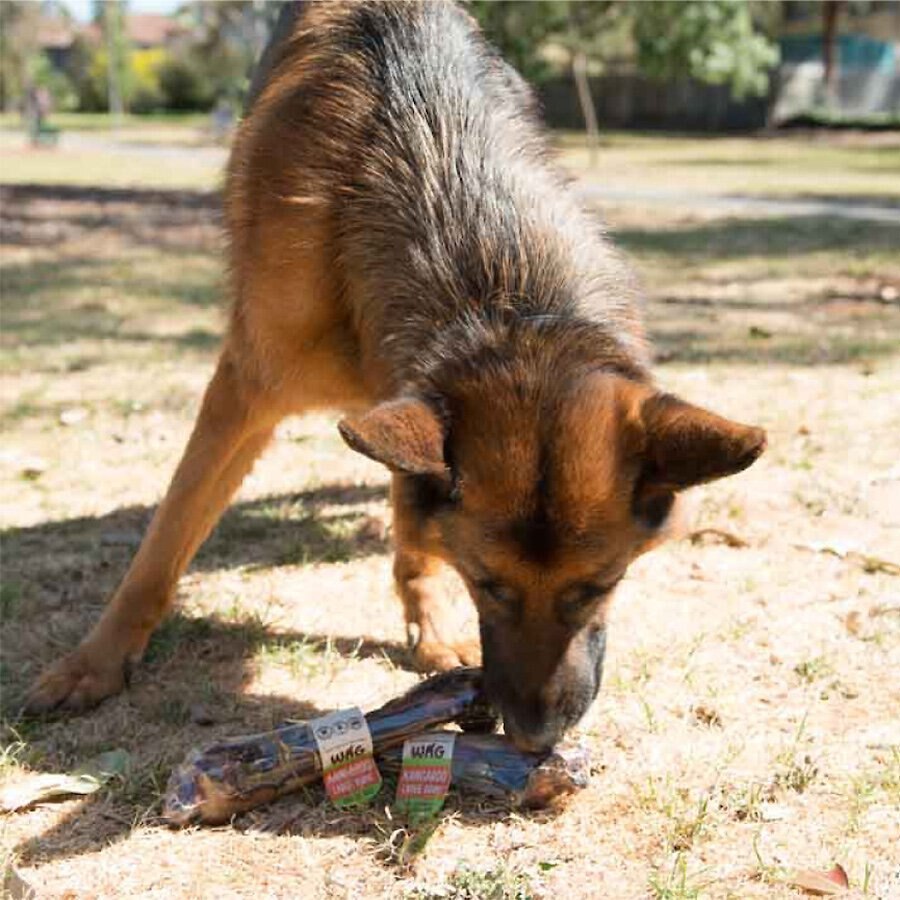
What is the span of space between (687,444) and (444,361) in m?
0.73

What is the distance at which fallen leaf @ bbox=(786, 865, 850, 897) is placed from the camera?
298cm

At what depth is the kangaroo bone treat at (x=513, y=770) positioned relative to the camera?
3322 millimetres

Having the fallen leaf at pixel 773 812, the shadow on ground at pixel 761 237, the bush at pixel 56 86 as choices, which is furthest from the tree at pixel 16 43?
the fallen leaf at pixel 773 812

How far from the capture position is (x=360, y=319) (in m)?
3.89

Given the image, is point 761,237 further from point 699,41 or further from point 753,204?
point 699,41

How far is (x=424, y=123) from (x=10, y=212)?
44.8 feet

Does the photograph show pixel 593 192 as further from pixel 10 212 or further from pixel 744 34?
pixel 744 34

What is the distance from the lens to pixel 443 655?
169 inches

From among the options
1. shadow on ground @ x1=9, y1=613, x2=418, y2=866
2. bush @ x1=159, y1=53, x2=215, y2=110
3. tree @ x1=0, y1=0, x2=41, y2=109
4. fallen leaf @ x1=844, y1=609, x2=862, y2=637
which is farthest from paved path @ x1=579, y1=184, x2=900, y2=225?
tree @ x1=0, y1=0, x2=41, y2=109

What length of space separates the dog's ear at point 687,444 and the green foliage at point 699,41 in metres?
28.9

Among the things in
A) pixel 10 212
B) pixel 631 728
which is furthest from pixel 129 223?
pixel 631 728

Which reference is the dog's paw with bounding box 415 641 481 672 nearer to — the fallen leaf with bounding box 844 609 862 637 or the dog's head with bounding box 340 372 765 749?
the dog's head with bounding box 340 372 765 749

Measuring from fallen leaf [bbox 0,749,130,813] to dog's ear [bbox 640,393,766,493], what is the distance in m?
1.73

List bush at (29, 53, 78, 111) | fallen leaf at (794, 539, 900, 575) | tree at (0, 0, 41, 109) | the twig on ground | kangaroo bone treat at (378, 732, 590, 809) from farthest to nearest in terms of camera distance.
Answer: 1. tree at (0, 0, 41, 109)
2. bush at (29, 53, 78, 111)
3. the twig on ground
4. fallen leaf at (794, 539, 900, 575)
5. kangaroo bone treat at (378, 732, 590, 809)
